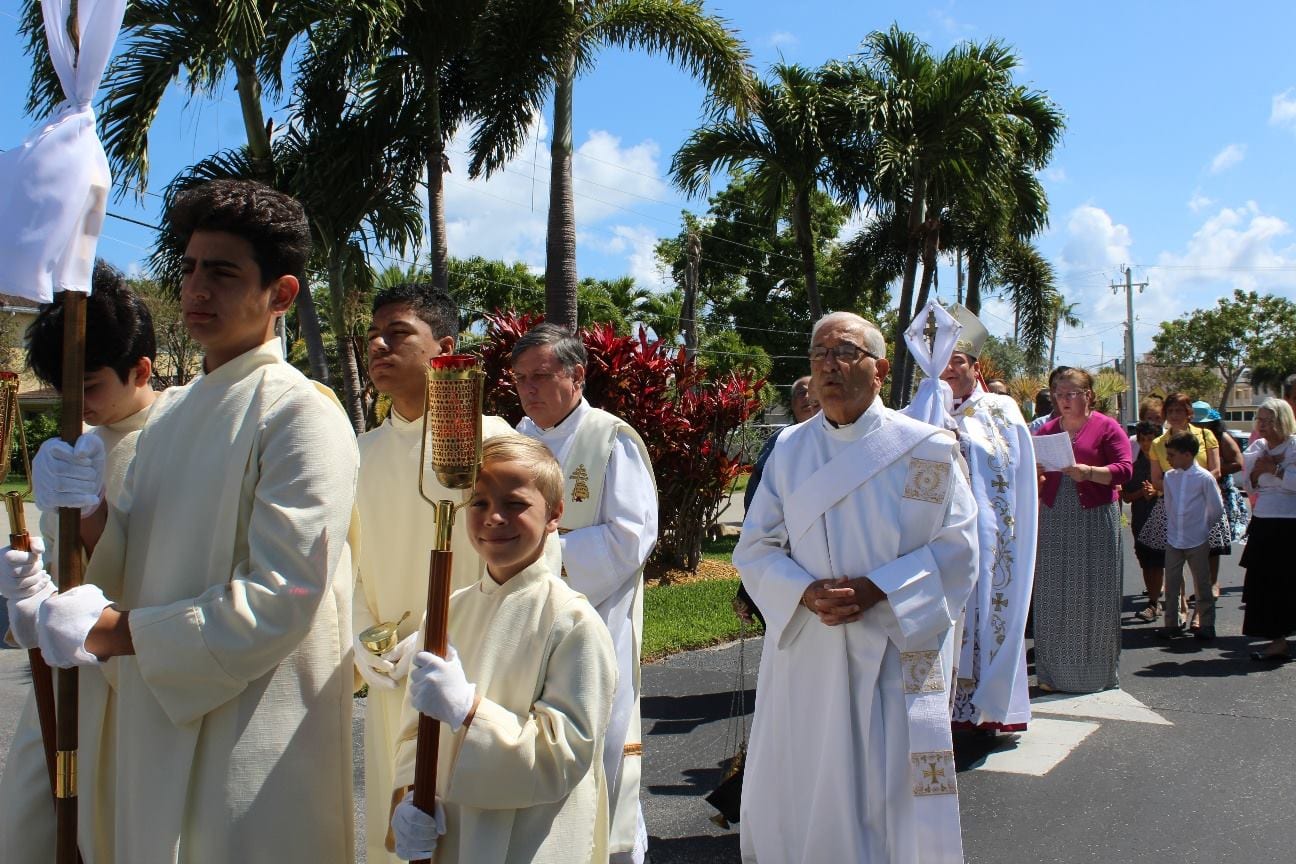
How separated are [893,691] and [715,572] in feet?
30.5

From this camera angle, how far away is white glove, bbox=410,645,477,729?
238 cm

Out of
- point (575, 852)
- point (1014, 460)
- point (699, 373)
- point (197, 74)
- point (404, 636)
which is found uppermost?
point (197, 74)

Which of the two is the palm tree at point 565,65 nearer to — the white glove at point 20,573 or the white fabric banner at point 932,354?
the white fabric banner at point 932,354

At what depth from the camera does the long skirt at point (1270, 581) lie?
8734 millimetres

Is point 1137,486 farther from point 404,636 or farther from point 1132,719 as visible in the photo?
point 404,636

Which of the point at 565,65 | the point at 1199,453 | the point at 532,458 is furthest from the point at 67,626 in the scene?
the point at 565,65

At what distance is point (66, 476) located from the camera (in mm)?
2420

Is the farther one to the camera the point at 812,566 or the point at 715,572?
the point at 715,572

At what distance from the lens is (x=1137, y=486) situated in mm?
10484

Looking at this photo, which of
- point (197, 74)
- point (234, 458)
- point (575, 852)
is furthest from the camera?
point (197, 74)

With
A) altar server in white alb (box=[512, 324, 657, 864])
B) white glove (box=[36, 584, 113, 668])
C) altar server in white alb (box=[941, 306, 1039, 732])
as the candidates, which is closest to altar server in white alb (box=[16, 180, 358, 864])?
white glove (box=[36, 584, 113, 668])

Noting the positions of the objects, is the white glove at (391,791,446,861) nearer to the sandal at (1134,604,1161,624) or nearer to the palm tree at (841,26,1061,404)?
the sandal at (1134,604,1161,624)

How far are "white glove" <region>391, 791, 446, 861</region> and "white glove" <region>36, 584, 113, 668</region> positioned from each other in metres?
0.70

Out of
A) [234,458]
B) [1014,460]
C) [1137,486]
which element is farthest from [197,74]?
[234,458]
